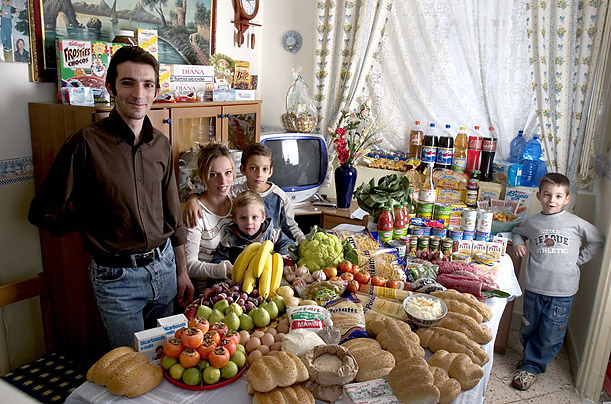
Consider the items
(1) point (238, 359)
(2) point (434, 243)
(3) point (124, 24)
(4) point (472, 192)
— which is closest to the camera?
(1) point (238, 359)

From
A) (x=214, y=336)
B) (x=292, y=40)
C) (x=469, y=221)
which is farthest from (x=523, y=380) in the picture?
(x=292, y=40)

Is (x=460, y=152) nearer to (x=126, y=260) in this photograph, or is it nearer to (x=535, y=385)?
(x=535, y=385)

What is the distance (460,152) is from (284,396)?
120 inches

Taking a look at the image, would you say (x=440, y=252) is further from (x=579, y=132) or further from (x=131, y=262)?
Result: (x=579, y=132)

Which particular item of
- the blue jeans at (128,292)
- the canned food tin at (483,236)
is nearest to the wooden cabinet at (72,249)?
the blue jeans at (128,292)

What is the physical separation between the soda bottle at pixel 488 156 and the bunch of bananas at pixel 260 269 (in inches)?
95.9

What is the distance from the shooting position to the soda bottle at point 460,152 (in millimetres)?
3881

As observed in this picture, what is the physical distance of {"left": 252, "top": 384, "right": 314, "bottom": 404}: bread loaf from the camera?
4.44ft

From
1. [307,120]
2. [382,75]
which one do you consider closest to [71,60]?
[307,120]

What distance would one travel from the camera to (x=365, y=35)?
408cm

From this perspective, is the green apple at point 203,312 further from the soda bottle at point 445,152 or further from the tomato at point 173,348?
the soda bottle at point 445,152

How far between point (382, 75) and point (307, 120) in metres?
0.84

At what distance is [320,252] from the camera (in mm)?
2217

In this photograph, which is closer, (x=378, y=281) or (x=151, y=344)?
(x=151, y=344)
